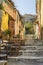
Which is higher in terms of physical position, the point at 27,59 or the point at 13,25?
the point at 13,25

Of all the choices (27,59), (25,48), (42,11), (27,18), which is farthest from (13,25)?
(27,18)

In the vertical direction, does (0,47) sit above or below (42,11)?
below

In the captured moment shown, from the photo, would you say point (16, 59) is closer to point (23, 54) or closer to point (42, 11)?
point (23, 54)

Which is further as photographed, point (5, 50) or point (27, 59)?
point (5, 50)

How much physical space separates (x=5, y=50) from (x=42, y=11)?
1595 centimetres

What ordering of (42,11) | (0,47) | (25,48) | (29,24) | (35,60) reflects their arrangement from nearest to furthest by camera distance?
(35,60)
(0,47)
(25,48)
(42,11)
(29,24)

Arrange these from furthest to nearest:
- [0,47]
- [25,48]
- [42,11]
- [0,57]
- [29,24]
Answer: [29,24] < [42,11] < [25,48] < [0,47] < [0,57]

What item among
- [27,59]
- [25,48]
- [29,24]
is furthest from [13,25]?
[29,24]

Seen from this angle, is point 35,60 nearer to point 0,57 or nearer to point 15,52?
point 15,52

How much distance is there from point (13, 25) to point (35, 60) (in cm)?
1843

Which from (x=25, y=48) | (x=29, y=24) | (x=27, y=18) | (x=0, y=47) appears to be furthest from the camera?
(x=27, y=18)

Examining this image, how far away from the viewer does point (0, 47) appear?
15336 millimetres

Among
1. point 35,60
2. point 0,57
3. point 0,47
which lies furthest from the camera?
point 0,47

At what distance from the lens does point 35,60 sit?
1307 centimetres
